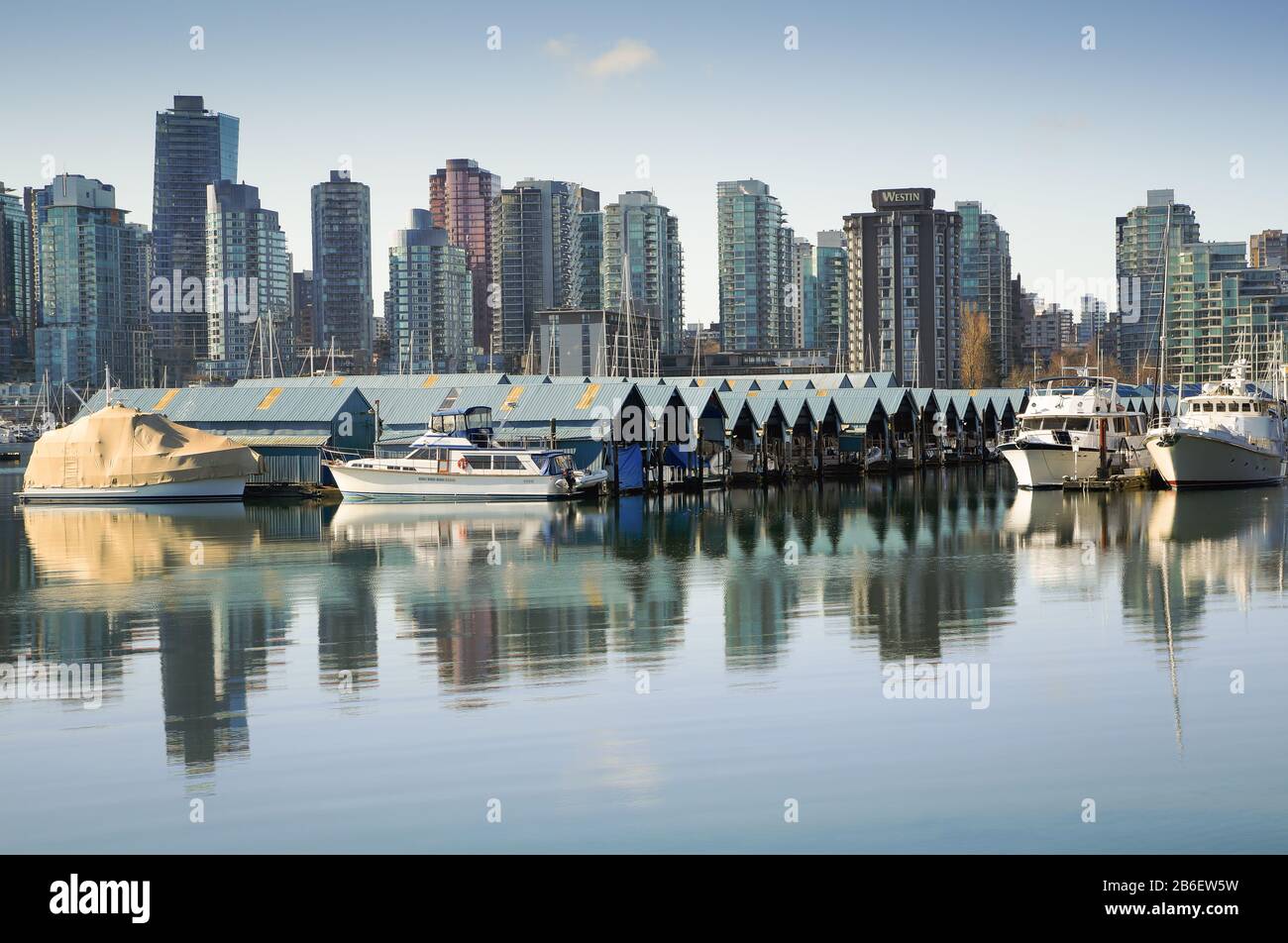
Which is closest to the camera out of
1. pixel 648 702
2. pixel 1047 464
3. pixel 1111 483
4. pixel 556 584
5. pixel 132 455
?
pixel 648 702

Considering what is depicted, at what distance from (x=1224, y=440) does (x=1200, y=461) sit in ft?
4.75

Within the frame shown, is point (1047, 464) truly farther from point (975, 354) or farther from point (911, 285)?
point (911, 285)

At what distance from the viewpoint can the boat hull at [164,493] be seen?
63.0 m

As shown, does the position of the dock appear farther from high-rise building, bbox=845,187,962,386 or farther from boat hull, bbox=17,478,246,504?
high-rise building, bbox=845,187,962,386

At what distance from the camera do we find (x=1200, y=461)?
6350cm

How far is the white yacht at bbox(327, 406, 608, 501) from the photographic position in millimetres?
57438

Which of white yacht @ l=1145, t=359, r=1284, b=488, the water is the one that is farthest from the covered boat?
white yacht @ l=1145, t=359, r=1284, b=488

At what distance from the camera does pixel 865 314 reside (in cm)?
18975

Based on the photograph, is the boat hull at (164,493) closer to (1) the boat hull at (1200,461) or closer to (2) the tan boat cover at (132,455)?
(2) the tan boat cover at (132,455)

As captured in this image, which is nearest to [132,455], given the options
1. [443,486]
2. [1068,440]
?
[443,486]

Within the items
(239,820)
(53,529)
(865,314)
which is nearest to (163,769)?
(239,820)

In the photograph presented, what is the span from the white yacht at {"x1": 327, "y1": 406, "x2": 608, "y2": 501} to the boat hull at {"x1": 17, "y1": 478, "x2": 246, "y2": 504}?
6629 mm
